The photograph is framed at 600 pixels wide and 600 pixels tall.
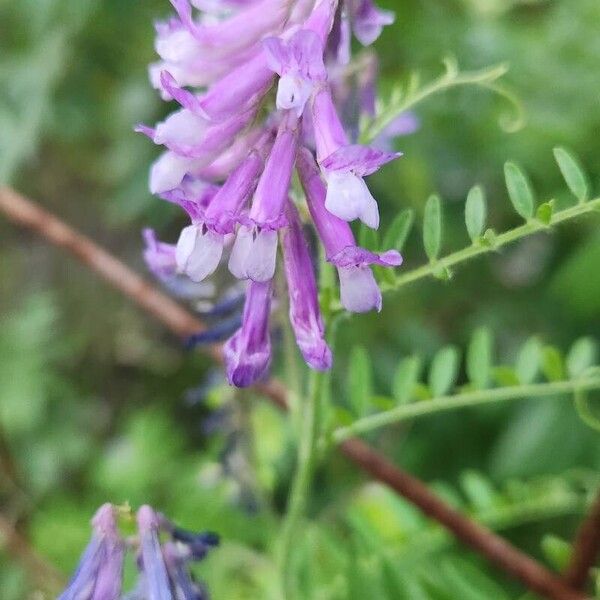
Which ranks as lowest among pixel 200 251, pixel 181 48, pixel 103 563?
pixel 103 563

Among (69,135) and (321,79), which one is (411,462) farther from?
(321,79)

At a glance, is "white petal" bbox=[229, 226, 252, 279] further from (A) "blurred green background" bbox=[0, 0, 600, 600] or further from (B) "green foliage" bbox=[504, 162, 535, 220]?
(A) "blurred green background" bbox=[0, 0, 600, 600]

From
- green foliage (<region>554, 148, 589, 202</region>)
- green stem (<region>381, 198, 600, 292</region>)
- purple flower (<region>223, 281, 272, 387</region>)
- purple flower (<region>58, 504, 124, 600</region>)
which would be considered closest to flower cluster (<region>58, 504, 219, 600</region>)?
purple flower (<region>58, 504, 124, 600</region>)

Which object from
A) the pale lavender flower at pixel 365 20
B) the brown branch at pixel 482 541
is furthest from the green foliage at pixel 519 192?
the brown branch at pixel 482 541

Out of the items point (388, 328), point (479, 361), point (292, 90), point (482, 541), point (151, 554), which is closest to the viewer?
point (292, 90)

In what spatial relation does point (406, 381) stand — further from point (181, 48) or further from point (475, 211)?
point (181, 48)

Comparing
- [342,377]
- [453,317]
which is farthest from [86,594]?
[453,317]

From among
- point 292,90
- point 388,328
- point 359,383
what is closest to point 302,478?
point 359,383
